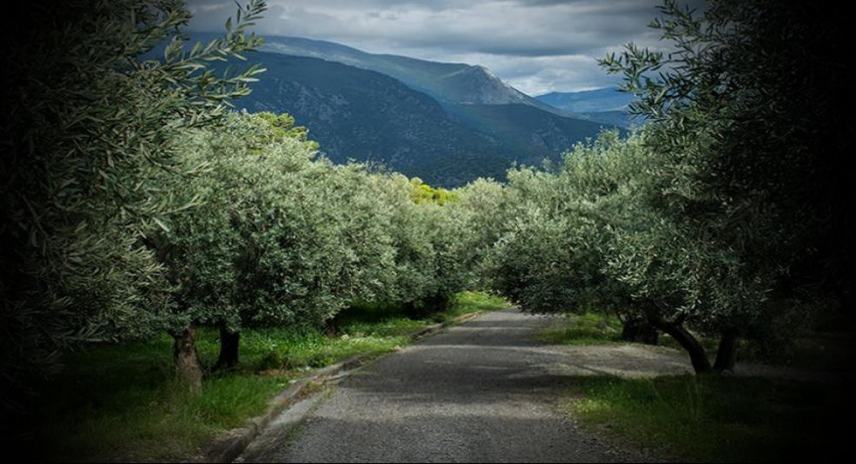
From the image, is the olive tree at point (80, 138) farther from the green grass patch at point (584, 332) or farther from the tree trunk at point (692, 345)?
the green grass patch at point (584, 332)

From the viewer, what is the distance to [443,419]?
14789mm

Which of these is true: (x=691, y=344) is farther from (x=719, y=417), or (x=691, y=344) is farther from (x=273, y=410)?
(x=273, y=410)

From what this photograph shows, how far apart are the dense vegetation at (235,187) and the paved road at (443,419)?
11.0 ft

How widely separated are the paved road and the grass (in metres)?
1.36

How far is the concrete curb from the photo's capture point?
10.9 m

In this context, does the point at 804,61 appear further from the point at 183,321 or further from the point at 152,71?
the point at 183,321

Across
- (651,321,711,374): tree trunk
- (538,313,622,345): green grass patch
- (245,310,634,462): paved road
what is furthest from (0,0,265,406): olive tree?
(538,313,622,345): green grass patch

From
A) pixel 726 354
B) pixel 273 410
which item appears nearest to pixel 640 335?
pixel 726 354

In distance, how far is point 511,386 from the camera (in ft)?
70.1

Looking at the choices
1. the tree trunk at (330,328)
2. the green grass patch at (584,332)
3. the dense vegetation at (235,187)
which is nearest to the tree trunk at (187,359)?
the dense vegetation at (235,187)

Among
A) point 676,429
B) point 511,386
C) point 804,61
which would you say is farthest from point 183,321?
point 804,61

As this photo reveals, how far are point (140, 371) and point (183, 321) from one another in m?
5.84

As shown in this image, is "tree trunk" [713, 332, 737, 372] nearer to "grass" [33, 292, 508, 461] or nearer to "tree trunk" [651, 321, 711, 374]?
"tree trunk" [651, 321, 711, 374]

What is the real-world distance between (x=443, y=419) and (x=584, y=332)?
105ft
